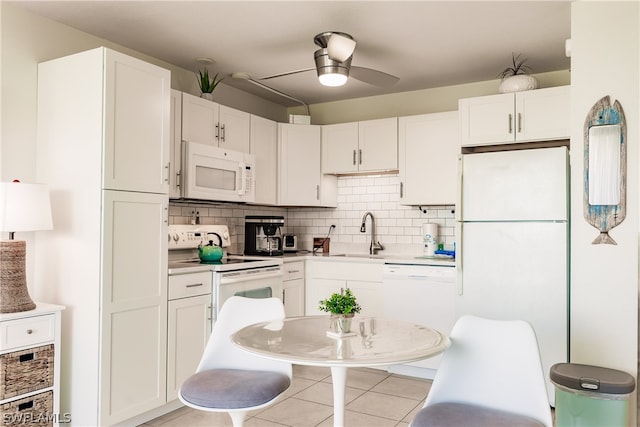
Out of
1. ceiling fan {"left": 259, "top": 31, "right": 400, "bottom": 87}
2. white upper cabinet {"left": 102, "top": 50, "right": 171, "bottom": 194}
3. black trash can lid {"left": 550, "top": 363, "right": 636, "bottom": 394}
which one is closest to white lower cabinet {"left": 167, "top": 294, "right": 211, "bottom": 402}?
white upper cabinet {"left": 102, "top": 50, "right": 171, "bottom": 194}

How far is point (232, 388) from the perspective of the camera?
221 cm

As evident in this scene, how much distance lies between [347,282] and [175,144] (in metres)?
1.90

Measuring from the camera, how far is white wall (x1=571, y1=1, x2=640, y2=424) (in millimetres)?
2803

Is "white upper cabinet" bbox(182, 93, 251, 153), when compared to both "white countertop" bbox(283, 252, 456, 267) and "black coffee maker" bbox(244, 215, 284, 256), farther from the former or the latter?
"white countertop" bbox(283, 252, 456, 267)

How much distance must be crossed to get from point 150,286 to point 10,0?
187 centimetres

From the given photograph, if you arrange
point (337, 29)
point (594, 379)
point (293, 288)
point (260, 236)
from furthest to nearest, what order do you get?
point (260, 236)
point (293, 288)
point (337, 29)
point (594, 379)

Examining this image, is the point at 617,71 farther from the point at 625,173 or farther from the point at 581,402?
the point at 581,402

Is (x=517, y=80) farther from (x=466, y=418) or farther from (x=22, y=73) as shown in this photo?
(x=22, y=73)

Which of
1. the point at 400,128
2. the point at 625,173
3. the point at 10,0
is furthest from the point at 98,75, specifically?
the point at 625,173

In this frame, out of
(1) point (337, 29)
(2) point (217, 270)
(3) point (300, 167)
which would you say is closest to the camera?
(1) point (337, 29)

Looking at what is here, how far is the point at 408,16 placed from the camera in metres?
3.21

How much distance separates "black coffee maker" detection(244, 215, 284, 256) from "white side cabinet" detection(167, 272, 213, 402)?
113cm

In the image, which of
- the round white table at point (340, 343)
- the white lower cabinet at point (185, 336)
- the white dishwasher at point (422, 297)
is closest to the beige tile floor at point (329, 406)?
the white dishwasher at point (422, 297)

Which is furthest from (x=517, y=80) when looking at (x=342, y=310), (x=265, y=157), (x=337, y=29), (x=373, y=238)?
(x=342, y=310)
